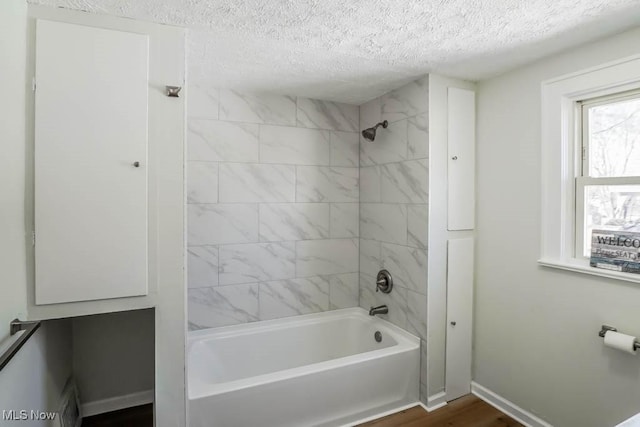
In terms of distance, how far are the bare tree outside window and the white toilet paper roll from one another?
0.48 metres

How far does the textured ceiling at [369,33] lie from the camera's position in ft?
4.82

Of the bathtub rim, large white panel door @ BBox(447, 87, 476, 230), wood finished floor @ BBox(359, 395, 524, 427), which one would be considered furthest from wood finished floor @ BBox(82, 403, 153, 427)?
large white panel door @ BBox(447, 87, 476, 230)

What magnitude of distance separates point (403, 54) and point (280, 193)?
1373 millimetres

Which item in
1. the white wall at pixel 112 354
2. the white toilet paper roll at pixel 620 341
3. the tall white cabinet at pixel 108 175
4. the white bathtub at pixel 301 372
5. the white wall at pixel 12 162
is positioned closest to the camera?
the white wall at pixel 12 162

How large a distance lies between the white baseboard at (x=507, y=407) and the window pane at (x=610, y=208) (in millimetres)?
1084

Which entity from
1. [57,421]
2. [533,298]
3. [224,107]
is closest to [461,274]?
[533,298]

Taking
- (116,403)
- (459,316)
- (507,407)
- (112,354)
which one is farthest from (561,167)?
(116,403)

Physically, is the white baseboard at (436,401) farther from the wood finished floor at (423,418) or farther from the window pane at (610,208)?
the window pane at (610,208)

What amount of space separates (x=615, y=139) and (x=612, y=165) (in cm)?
14

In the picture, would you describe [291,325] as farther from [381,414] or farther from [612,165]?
[612,165]

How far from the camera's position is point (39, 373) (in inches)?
60.9

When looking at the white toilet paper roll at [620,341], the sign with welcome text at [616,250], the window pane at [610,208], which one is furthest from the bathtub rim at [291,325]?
the window pane at [610,208]

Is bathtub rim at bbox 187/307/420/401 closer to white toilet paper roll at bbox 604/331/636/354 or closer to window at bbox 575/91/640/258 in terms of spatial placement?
white toilet paper roll at bbox 604/331/636/354

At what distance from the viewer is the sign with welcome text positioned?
163 centimetres
